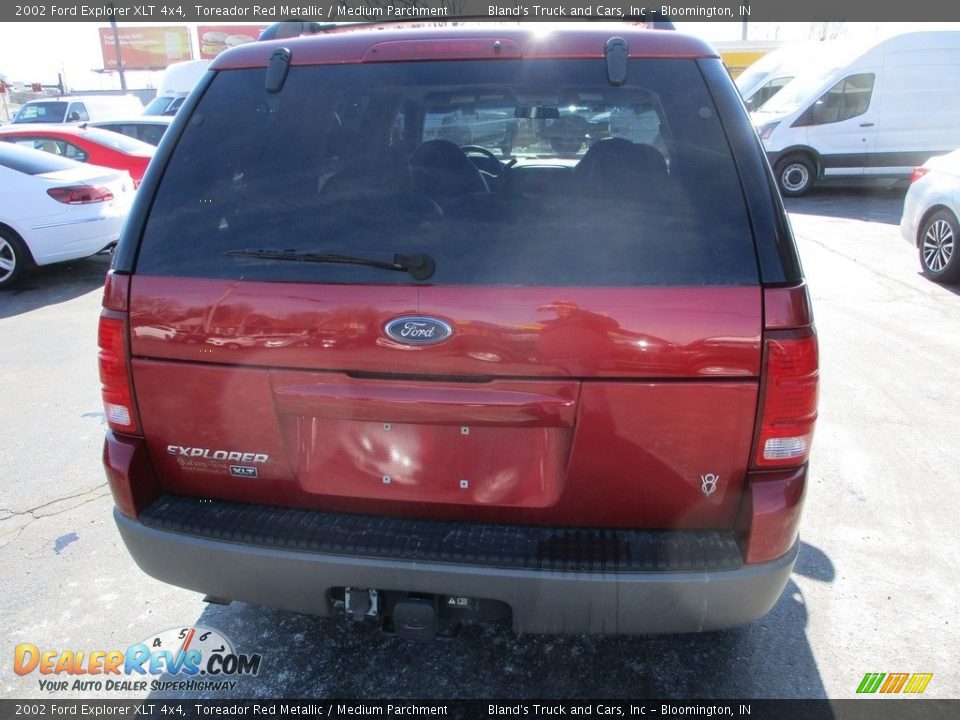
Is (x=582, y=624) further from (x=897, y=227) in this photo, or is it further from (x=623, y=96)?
(x=897, y=227)

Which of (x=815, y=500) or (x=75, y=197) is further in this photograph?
(x=75, y=197)

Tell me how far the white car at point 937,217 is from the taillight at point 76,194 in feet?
29.9

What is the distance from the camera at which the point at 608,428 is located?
187 centimetres

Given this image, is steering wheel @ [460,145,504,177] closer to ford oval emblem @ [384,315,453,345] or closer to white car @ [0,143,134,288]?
ford oval emblem @ [384,315,453,345]

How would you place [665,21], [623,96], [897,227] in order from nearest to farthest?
[623,96] → [665,21] → [897,227]

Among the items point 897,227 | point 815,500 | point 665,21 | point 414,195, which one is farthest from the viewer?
point 897,227

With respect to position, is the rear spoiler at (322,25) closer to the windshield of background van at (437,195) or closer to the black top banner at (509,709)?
the windshield of background van at (437,195)

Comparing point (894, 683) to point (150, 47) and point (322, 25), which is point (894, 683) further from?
point (150, 47)

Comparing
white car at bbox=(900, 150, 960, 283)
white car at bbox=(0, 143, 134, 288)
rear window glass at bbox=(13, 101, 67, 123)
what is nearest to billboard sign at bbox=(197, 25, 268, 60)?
rear window glass at bbox=(13, 101, 67, 123)

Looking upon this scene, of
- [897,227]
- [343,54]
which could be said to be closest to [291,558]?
[343,54]

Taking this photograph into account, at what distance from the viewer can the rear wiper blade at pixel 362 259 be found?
1.88 meters

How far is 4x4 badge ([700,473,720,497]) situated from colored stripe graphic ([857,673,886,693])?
1115 mm

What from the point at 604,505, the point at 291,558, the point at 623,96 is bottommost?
the point at 291,558

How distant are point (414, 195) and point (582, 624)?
128cm
